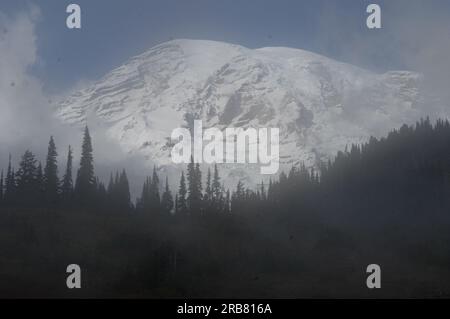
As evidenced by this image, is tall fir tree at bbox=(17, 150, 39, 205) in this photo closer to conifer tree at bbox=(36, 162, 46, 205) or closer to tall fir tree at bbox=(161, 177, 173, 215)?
conifer tree at bbox=(36, 162, 46, 205)

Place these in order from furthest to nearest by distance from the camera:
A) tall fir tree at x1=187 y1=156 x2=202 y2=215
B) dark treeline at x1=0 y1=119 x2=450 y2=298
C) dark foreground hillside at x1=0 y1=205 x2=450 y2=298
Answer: tall fir tree at x1=187 y1=156 x2=202 y2=215 < dark treeline at x1=0 y1=119 x2=450 y2=298 < dark foreground hillside at x1=0 y1=205 x2=450 y2=298

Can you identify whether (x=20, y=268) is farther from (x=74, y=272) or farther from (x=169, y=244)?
(x=169, y=244)

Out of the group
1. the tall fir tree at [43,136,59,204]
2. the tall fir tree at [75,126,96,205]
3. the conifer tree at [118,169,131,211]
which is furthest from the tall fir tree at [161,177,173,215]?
the tall fir tree at [43,136,59,204]

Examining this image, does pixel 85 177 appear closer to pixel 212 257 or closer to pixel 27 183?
pixel 27 183

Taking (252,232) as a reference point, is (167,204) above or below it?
above

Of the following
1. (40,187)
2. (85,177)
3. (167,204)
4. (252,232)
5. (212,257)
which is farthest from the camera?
(167,204)

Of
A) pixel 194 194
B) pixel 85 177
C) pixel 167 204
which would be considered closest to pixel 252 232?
pixel 194 194
